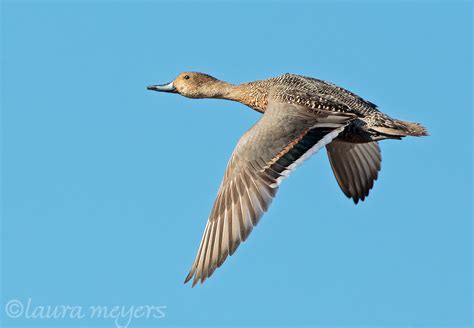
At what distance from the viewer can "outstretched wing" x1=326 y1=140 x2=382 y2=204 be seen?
630 inches

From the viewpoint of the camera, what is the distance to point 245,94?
15.0 metres

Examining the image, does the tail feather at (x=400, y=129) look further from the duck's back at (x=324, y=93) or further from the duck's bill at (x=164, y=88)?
the duck's bill at (x=164, y=88)

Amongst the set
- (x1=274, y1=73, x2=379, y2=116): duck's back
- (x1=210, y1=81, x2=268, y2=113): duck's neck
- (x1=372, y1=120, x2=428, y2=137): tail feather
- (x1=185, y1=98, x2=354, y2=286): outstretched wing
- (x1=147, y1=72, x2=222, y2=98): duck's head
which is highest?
(x1=147, y1=72, x2=222, y2=98): duck's head

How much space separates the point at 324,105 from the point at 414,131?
4.33ft

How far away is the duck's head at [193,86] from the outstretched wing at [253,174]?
295 cm

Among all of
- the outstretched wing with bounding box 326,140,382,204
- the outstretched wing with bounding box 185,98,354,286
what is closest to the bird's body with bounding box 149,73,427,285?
the outstretched wing with bounding box 185,98,354,286

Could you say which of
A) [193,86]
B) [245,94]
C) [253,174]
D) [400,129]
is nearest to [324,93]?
[400,129]

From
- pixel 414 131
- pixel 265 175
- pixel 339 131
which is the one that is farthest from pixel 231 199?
pixel 414 131

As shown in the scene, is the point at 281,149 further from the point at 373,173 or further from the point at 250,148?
the point at 373,173

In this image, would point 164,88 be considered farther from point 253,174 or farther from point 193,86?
point 253,174

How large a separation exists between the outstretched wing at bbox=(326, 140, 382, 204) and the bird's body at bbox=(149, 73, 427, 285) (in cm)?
181

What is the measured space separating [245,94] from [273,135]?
8.60 feet

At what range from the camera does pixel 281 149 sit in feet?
→ 40.3

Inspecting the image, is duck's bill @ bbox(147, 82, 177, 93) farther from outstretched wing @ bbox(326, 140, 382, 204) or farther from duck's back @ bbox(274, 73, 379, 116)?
outstretched wing @ bbox(326, 140, 382, 204)
